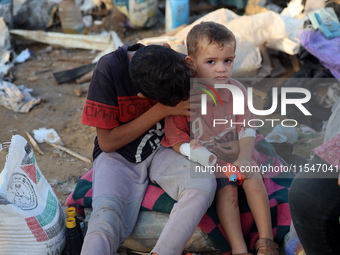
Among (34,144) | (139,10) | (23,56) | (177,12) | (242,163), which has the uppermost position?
(242,163)

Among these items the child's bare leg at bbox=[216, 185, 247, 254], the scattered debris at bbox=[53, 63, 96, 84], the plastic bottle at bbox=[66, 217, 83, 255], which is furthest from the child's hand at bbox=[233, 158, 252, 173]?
the scattered debris at bbox=[53, 63, 96, 84]

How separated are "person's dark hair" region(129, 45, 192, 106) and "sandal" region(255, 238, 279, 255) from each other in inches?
35.1

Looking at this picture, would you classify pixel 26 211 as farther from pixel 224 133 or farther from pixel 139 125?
pixel 224 133

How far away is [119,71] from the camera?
2.29 meters

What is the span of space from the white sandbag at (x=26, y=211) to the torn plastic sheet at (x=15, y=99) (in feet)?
7.36

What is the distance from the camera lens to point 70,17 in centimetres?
636

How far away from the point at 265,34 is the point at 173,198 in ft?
9.77

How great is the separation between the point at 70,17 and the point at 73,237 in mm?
4820

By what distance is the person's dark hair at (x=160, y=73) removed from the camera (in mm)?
2025

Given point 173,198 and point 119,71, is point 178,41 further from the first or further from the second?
point 173,198

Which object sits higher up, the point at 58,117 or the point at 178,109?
the point at 178,109

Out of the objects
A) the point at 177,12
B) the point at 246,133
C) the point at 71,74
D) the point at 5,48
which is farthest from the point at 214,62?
the point at 5,48

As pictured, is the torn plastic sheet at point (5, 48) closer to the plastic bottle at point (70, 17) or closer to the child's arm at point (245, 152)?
the plastic bottle at point (70, 17)

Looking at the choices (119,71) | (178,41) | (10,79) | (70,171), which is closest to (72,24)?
(10,79)
